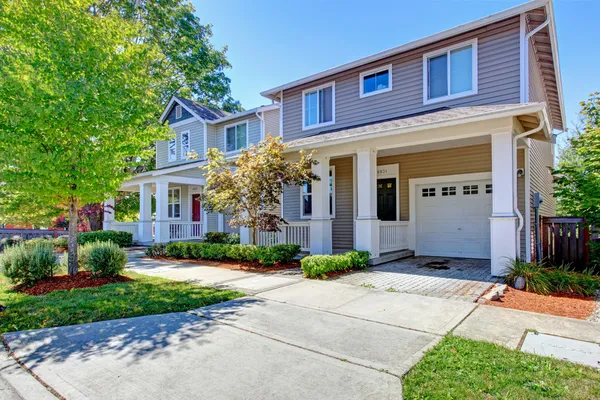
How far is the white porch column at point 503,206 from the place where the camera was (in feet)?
22.8

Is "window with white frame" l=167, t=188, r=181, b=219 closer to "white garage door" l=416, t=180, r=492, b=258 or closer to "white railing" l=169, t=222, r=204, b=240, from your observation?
"white railing" l=169, t=222, r=204, b=240

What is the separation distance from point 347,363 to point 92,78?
705 centimetres

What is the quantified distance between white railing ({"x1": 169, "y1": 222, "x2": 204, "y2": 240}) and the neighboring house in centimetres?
580

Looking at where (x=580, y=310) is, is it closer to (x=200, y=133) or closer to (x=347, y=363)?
(x=347, y=363)

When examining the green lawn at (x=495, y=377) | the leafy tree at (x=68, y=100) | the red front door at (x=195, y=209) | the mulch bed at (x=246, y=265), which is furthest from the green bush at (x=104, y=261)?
the red front door at (x=195, y=209)

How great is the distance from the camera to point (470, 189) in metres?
10.1

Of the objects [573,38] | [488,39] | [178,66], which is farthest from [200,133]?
[573,38]

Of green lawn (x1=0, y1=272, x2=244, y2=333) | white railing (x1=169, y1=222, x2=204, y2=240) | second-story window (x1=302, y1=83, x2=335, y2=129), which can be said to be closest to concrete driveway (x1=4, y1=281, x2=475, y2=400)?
green lawn (x1=0, y1=272, x2=244, y2=333)

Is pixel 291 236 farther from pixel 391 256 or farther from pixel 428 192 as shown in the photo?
pixel 428 192

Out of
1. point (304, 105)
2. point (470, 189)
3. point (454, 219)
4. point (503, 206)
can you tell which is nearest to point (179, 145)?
point (304, 105)

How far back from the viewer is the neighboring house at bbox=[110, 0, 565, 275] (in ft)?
24.4

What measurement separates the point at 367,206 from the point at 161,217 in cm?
974

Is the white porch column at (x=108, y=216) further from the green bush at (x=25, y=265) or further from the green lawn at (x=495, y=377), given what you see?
the green lawn at (x=495, y=377)

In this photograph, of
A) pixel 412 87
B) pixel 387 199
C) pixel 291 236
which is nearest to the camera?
pixel 412 87
